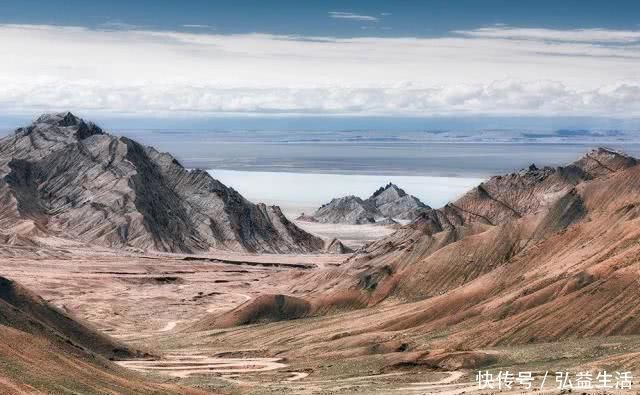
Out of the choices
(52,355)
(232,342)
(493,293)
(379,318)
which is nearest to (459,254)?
(493,293)

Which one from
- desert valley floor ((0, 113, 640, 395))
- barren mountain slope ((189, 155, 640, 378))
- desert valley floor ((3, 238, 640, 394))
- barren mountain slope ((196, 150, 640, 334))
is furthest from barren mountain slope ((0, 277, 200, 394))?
barren mountain slope ((196, 150, 640, 334))

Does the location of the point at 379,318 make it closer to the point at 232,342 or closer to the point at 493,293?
the point at 493,293

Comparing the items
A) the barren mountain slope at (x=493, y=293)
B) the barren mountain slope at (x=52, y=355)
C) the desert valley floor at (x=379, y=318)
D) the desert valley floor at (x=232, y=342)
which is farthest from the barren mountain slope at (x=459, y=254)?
the barren mountain slope at (x=52, y=355)

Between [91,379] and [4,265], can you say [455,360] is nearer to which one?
[91,379]

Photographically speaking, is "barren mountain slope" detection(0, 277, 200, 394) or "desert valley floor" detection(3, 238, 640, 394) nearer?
"barren mountain slope" detection(0, 277, 200, 394)

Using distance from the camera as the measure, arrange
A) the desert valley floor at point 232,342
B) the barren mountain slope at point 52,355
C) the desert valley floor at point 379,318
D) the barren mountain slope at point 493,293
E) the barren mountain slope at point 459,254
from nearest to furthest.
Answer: the barren mountain slope at point 52,355 → the desert valley floor at point 379,318 → the desert valley floor at point 232,342 → the barren mountain slope at point 493,293 → the barren mountain slope at point 459,254

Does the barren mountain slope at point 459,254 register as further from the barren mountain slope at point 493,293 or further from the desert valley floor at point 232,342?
the desert valley floor at point 232,342

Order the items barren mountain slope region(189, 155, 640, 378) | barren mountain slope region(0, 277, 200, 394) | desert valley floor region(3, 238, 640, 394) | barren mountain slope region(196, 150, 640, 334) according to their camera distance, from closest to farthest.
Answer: barren mountain slope region(0, 277, 200, 394) → desert valley floor region(3, 238, 640, 394) → barren mountain slope region(189, 155, 640, 378) → barren mountain slope region(196, 150, 640, 334)

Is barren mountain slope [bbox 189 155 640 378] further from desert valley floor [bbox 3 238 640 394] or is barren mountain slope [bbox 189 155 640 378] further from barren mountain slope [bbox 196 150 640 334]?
desert valley floor [bbox 3 238 640 394]

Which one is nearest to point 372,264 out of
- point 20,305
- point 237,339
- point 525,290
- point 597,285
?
point 237,339

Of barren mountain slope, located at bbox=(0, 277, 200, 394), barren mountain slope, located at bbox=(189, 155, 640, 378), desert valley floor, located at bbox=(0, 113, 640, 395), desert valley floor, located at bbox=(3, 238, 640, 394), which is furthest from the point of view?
barren mountain slope, located at bbox=(189, 155, 640, 378)

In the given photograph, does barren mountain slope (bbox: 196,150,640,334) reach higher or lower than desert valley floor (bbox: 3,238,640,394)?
higher

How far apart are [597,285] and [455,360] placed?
66.9 ft

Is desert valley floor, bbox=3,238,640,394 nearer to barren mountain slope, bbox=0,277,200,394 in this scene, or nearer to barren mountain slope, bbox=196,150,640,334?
barren mountain slope, bbox=0,277,200,394
